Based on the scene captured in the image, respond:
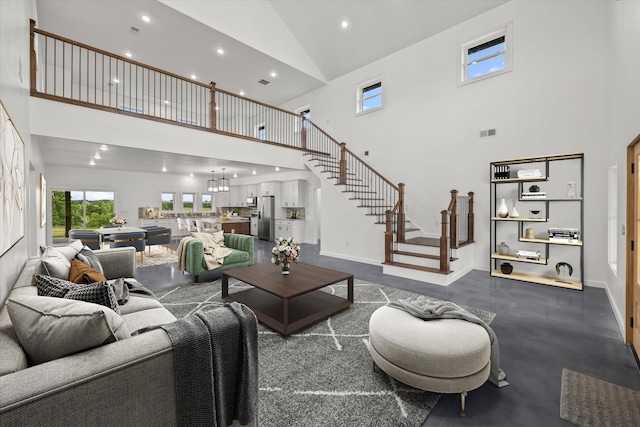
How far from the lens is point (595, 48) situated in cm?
450

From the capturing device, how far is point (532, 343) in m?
2.71

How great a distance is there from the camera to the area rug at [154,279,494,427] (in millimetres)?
1764

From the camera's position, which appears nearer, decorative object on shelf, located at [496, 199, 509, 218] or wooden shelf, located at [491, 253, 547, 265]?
wooden shelf, located at [491, 253, 547, 265]

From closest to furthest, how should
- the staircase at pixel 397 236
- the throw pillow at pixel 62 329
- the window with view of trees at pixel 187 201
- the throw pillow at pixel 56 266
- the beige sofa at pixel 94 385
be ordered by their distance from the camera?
1. the beige sofa at pixel 94 385
2. the throw pillow at pixel 62 329
3. the throw pillow at pixel 56 266
4. the staircase at pixel 397 236
5. the window with view of trees at pixel 187 201

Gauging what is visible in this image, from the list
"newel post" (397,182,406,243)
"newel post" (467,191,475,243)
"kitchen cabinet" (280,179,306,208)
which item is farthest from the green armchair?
"newel post" (467,191,475,243)

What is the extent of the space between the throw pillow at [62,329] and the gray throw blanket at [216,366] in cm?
24

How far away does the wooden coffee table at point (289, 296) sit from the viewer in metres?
2.97

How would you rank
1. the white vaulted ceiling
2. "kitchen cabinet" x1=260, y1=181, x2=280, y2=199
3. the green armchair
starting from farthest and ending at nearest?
"kitchen cabinet" x1=260, y1=181, x2=280, y2=199
the white vaulted ceiling
the green armchair

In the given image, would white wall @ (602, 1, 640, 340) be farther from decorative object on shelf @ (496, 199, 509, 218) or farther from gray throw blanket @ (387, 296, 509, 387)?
gray throw blanket @ (387, 296, 509, 387)

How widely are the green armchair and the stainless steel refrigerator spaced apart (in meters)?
4.59

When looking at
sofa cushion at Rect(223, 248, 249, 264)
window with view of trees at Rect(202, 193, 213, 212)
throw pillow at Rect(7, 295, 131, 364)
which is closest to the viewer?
throw pillow at Rect(7, 295, 131, 364)

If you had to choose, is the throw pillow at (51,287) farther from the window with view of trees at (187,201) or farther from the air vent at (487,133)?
the window with view of trees at (187,201)

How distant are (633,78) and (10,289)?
561 cm

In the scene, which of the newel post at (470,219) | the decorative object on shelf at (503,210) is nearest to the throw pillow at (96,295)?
the decorative object on shelf at (503,210)
